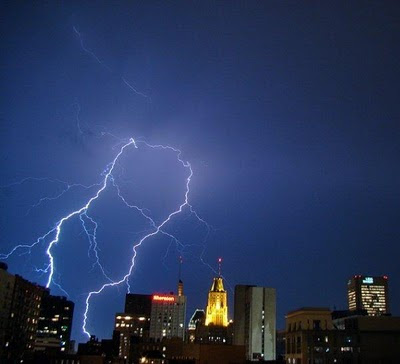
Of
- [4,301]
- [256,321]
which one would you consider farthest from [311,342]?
[256,321]

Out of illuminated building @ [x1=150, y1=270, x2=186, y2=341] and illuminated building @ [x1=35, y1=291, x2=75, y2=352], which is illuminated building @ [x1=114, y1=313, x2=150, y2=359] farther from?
illuminated building @ [x1=35, y1=291, x2=75, y2=352]

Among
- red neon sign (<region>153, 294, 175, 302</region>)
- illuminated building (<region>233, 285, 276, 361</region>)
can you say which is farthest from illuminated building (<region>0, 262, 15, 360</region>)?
red neon sign (<region>153, 294, 175, 302</region>)

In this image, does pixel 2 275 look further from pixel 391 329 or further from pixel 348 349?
pixel 391 329

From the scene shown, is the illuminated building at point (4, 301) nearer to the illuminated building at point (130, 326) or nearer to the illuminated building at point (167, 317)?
the illuminated building at point (130, 326)

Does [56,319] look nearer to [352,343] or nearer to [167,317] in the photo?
[167,317]

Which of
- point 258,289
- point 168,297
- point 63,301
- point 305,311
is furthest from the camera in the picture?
point 168,297

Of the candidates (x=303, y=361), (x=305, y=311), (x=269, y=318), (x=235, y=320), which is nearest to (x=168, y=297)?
(x=235, y=320)
